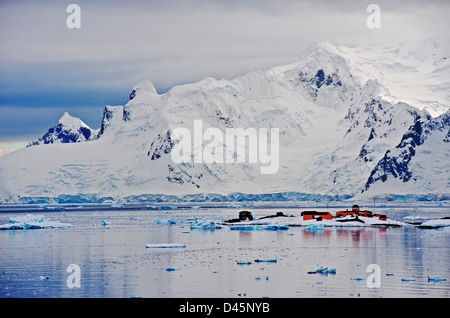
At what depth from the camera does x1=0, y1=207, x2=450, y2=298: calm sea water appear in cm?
3784

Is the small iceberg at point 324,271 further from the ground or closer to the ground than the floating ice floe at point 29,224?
closer to the ground

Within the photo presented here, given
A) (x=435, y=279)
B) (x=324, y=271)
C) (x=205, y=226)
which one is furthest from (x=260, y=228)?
(x=435, y=279)

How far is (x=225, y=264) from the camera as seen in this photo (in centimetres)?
4888

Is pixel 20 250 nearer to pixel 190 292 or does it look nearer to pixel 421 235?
pixel 190 292

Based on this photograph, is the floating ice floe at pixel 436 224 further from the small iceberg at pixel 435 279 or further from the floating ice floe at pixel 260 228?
the small iceberg at pixel 435 279

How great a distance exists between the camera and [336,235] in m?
75.2

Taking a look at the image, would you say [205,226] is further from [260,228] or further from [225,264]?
[225,264]

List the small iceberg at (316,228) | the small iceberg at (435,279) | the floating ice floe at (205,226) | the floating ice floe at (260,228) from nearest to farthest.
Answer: the small iceberg at (435,279), the small iceberg at (316,228), the floating ice floe at (260,228), the floating ice floe at (205,226)

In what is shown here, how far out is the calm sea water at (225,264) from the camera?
3784cm

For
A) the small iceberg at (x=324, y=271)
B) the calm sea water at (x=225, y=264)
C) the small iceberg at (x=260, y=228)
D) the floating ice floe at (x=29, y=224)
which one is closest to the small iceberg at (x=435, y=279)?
the calm sea water at (x=225, y=264)

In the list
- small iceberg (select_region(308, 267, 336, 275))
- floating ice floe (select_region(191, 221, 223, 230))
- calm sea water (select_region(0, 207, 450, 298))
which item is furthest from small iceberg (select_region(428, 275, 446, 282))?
floating ice floe (select_region(191, 221, 223, 230))

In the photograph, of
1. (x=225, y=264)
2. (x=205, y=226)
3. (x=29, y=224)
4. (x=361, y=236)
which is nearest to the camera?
(x=225, y=264)

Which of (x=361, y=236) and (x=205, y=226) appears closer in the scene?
(x=361, y=236)

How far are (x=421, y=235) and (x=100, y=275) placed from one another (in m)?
39.1
